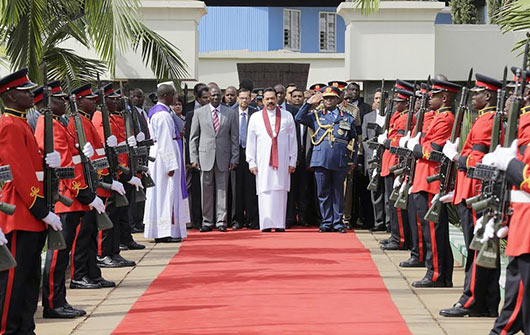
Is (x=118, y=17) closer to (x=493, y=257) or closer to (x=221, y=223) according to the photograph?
(x=221, y=223)

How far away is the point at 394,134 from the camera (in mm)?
12852

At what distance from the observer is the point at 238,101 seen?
1639cm

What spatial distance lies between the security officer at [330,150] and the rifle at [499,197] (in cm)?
789

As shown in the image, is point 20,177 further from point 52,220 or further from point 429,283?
point 429,283

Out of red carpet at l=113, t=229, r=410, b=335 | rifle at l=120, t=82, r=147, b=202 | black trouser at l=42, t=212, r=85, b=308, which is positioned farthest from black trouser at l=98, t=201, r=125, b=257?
black trouser at l=42, t=212, r=85, b=308

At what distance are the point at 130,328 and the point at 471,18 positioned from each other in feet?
77.4

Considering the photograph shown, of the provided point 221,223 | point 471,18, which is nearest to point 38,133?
point 221,223

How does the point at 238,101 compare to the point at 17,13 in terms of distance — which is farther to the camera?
the point at 238,101

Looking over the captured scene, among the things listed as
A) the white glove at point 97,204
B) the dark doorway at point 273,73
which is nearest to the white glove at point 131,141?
the white glove at point 97,204

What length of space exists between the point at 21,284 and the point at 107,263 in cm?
442

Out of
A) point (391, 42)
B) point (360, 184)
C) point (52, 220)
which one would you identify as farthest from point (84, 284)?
point (391, 42)

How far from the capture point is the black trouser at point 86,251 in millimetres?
Result: 10078

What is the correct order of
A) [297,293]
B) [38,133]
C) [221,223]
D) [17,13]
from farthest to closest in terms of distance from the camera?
[221,223] → [17,13] → [297,293] → [38,133]

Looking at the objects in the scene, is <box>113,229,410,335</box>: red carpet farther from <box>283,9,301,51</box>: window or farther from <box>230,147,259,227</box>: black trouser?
<box>283,9,301,51</box>: window
